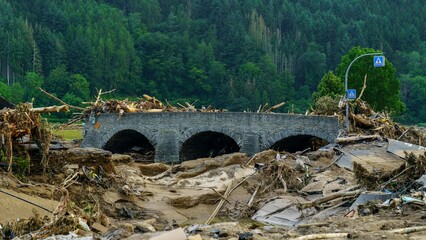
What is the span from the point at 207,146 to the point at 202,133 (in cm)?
315

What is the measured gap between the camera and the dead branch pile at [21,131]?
16031mm

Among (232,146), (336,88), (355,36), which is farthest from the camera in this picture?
(355,36)

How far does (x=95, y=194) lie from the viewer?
17859mm

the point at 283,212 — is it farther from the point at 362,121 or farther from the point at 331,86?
the point at 331,86

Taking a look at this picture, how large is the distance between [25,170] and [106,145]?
20.4 metres

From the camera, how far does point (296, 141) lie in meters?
34.8

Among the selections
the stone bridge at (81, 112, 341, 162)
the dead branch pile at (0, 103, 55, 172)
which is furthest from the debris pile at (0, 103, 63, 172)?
the stone bridge at (81, 112, 341, 162)

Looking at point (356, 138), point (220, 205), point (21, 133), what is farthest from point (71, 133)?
point (21, 133)

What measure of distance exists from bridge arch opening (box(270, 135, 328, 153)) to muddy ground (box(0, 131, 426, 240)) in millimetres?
6545

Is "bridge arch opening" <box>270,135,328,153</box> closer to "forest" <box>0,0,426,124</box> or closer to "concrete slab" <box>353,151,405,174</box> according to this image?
"concrete slab" <box>353,151,405,174</box>

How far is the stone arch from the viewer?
32125 millimetres

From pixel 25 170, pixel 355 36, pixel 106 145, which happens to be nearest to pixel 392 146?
pixel 25 170

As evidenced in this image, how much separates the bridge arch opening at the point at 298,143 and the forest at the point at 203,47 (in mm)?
37068

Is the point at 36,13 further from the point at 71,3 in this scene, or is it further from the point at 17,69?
the point at 17,69
